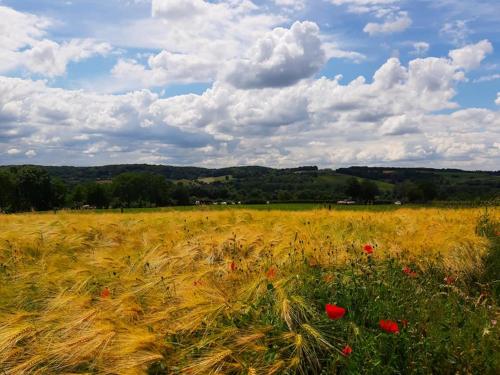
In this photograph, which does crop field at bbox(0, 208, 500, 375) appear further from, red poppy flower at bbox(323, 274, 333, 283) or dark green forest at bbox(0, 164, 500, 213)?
dark green forest at bbox(0, 164, 500, 213)

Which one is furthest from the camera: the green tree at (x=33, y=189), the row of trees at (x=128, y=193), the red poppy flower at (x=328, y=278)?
the green tree at (x=33, y=189)

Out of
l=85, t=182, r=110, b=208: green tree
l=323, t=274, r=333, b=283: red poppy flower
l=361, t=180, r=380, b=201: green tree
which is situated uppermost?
l=323, t=274, r=333, b=283: red poppy flower

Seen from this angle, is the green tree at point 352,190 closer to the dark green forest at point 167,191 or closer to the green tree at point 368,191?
the dark green forest at point 167,191

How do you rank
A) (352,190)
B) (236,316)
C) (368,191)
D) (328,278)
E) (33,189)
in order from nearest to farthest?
(236,316), (328,278), (352,190), (368,191), (33,189)

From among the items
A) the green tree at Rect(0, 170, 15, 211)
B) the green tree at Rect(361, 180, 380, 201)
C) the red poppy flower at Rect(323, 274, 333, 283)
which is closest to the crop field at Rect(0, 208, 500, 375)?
the red poppy flower at Rect(323, 274, 333, 283)

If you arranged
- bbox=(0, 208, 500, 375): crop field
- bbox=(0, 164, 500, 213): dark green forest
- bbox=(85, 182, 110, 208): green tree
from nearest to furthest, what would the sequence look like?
1. bbox=(0, 208, 500, 375): crop field
2. bbox=(0, 164, 500, 213): dark green forest
3. bbox=(85, 182, 110, 208): green tree

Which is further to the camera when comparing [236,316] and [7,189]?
[7,189]

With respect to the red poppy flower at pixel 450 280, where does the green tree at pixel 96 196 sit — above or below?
below

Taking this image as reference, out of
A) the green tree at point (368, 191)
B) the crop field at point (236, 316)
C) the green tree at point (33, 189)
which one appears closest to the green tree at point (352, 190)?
the green tree at point (368, 191)

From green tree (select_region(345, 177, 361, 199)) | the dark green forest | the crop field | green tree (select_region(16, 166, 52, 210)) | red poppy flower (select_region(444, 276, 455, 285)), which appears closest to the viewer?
the crop field

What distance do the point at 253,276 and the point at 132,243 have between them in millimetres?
3611

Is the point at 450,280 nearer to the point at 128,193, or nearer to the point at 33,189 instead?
the point at 33,189

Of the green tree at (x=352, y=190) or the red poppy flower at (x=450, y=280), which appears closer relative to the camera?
the red poppy flower at (x=450, y=280)

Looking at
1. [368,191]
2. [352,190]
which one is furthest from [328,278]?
[368,191]
